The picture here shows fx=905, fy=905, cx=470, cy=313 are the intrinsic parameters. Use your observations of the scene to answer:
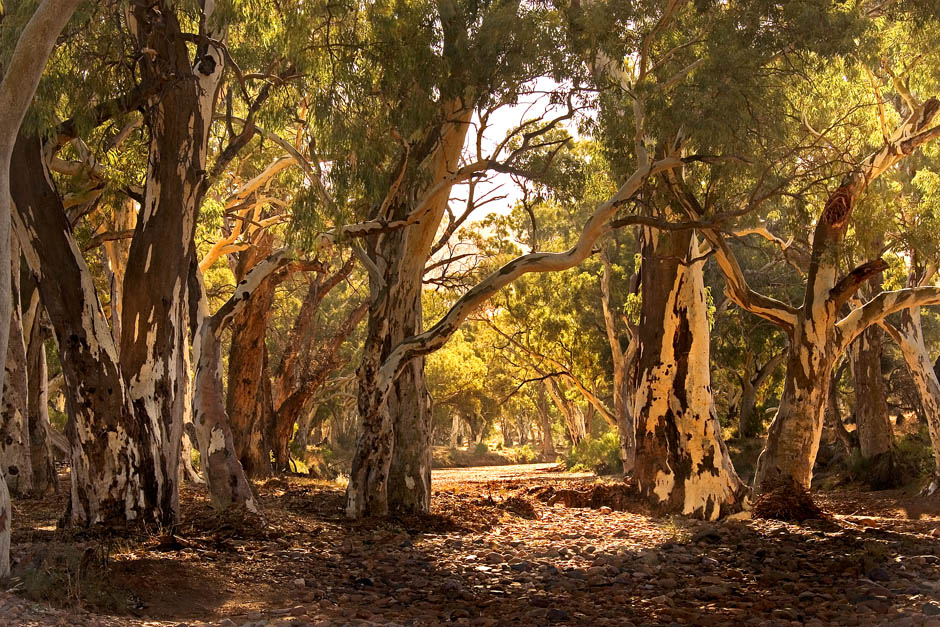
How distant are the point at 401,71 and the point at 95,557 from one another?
6993mm

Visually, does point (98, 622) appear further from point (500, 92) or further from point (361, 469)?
point (500, 92)

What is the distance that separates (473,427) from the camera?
54.7 metres

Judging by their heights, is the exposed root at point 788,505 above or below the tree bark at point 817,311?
below

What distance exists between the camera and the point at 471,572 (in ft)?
27.7

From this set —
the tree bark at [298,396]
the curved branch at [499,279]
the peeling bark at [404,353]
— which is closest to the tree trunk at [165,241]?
the peeling bark at [404,353]

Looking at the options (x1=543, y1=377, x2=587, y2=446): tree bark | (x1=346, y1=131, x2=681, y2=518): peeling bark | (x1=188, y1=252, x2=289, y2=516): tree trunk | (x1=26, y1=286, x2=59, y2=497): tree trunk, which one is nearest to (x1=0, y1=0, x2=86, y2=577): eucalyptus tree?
(x1=188, y1=252, x2=289, y2=516): tree trunk

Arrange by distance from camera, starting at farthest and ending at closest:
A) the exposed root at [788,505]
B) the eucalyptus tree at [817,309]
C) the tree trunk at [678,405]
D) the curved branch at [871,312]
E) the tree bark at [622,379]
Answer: the tree bark at [622,379] < the curved branch at [871,312] < the eucalyptus tree at [817,309] < the tree trunk at [678,405] < the exposed root at [788,505]

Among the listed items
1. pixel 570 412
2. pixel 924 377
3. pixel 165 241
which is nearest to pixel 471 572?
pixel 165 241

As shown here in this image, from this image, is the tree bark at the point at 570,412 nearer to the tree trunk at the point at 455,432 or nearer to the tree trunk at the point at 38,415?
the tree trunk at the point at 38,415

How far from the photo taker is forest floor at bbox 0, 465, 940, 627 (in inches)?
250

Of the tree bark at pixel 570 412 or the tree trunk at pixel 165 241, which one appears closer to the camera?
the tree trunk at pixel 165 241

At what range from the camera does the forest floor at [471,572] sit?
635 cm

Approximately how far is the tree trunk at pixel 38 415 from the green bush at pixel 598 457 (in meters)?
16.1

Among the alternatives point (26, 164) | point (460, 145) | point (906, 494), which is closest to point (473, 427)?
point (906, 494)
